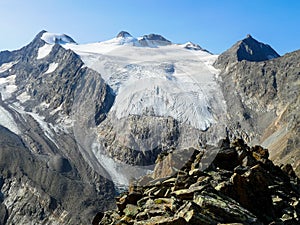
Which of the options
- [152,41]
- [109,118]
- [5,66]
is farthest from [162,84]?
[5,66]

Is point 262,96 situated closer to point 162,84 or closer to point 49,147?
point 162,84

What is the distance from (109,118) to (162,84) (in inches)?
657

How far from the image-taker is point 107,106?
12100cm

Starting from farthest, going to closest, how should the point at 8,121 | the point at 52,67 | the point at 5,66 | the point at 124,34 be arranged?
1. the point at 124,34
2. the point at 5,66
3. the point at 52,67
4. the point at 8,121

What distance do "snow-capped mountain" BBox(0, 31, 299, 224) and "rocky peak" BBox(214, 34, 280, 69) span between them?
683 millimetres

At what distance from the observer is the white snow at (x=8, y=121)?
112881mm

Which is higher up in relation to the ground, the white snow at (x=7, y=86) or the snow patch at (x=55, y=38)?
the snow patch at (x=55, y=38)

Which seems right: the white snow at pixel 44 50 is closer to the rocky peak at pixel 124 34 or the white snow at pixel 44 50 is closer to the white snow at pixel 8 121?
the rocky peak at pixel 124 34

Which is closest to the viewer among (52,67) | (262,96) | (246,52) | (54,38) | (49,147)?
(49,147)

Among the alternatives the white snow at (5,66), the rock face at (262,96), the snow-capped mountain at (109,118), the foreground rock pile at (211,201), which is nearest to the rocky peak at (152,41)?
the snow-capped mountain at (109,118)

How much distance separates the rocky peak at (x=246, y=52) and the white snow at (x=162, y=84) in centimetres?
446

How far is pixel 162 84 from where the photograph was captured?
11781cm

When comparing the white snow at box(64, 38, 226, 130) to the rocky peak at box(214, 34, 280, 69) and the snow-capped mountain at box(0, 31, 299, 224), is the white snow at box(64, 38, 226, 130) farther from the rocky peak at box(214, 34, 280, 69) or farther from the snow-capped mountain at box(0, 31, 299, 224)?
the rocky peak at box(214, 34, 280, 69)

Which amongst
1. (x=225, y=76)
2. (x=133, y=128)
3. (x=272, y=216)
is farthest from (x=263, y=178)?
(x=225, y=76)
